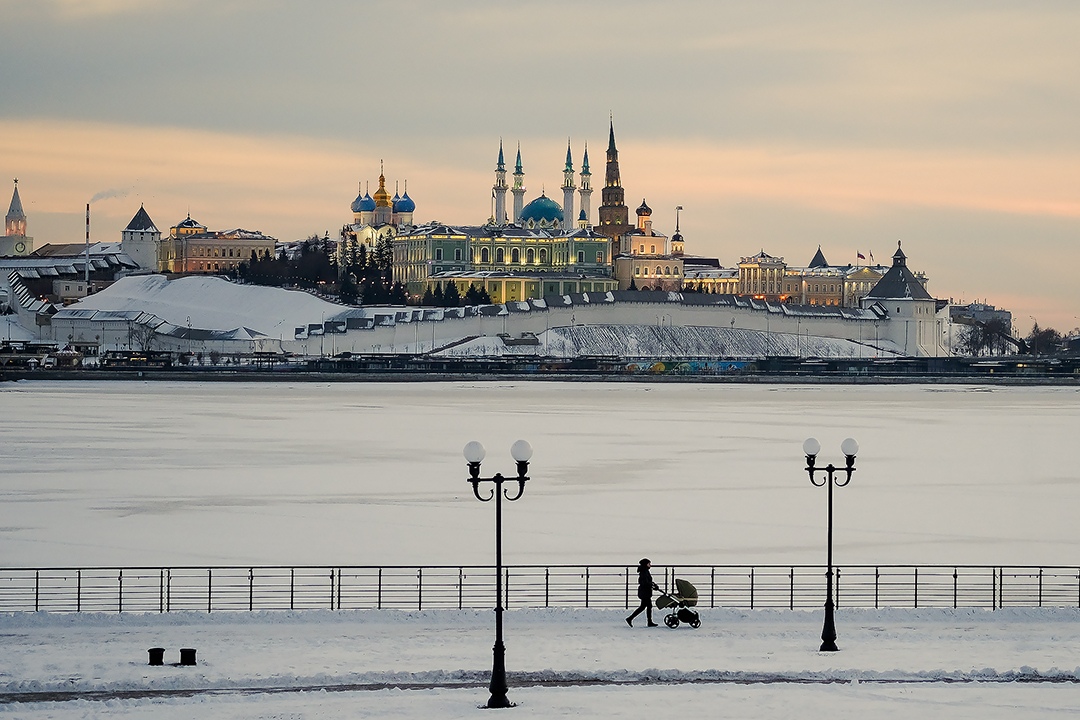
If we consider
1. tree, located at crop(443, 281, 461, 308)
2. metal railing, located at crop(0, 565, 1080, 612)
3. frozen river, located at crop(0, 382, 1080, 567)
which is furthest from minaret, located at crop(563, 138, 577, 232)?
metal railing, located at crop(0, 565, 1080, 612)

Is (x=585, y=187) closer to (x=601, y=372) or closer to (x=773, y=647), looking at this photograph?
(x=601, y=372)

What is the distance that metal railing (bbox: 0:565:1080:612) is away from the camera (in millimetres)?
14586

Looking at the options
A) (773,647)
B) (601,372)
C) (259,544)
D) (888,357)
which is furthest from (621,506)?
(888,357)

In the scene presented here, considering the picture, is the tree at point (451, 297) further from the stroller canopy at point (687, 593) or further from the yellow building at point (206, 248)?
the stroller canopy at point (687, 593)

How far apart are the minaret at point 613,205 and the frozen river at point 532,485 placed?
73234mm

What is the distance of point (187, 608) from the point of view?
1436 centimetres

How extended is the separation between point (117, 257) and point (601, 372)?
5495cm

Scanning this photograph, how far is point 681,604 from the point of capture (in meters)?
12.8

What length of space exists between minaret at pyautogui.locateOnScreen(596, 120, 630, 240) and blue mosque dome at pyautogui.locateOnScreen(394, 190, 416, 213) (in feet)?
47.4

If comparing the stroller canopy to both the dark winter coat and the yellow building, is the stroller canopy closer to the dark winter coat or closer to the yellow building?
the dark winter coat

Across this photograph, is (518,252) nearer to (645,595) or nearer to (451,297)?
(451,297)

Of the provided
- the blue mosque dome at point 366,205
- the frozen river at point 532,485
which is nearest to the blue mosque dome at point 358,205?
the blue mosque dome at point 366,205

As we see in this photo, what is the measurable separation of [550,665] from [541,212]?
331ft

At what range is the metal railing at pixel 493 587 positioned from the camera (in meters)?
14.6
